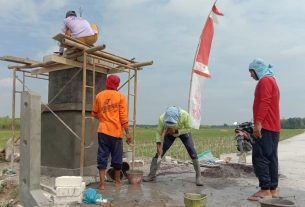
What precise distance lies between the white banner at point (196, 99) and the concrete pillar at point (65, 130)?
2.15m

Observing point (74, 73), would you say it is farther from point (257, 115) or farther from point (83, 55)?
point (257, 115)

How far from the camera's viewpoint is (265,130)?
5.90m

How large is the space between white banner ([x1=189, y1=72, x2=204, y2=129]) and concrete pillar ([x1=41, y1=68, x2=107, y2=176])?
7.06 ft

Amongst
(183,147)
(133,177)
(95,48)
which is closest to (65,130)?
(133,177)

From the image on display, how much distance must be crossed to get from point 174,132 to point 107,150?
136cm

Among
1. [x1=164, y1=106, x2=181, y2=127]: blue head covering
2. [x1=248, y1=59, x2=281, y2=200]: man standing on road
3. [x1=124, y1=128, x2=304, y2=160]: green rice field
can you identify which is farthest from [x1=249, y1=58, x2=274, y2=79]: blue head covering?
[x1=124, y1=128, x2=304, y2=160]: green rice field

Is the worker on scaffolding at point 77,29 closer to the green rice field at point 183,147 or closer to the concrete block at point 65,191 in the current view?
the concrete block at point 65,191

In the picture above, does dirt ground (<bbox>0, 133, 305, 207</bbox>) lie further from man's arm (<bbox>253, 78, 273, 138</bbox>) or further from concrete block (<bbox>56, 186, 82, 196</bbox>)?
man's arm (<bbox>253, 78, 273, 138</bbox>)

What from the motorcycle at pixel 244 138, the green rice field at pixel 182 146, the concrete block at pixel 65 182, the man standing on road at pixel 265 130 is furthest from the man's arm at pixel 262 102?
the green rice field at pixel 182 146

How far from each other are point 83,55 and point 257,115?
3.49 m

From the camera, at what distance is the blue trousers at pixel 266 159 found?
5840 millimetres

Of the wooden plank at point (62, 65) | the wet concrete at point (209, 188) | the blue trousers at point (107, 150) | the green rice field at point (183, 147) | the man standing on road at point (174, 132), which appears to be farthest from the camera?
the green rice field at point (183, 147)

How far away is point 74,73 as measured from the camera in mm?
8211

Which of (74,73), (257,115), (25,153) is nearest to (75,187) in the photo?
(25,153)
